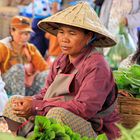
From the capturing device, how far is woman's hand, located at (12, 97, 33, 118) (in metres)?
2.92

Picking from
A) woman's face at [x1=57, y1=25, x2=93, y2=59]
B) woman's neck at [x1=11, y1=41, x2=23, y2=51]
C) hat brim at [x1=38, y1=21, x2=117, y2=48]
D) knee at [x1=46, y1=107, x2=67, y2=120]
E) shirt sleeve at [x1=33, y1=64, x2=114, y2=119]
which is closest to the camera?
knee at [x1=46, y1=107, x2=67, y2=120]

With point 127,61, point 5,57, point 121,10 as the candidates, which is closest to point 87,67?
point 127,61

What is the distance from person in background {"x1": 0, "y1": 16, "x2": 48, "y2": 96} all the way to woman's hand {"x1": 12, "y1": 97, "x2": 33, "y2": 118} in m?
2.16

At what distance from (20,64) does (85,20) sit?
221 cm

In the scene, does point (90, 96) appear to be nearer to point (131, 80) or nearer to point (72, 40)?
point (72, 40)

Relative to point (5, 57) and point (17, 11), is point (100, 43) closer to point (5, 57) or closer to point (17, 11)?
point (5, 57)

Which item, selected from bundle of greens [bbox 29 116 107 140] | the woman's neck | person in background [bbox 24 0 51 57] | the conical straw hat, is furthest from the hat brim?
person in background [bbox 24 0 51 57]

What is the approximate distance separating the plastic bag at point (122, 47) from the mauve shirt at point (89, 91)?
269 cm

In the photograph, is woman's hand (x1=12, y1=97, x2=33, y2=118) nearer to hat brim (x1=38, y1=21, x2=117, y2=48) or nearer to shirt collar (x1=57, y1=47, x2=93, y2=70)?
shirt collar (x1=57, y1=47, x2=93, y2=70)

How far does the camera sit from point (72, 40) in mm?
3041

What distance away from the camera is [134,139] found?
5.36 feet

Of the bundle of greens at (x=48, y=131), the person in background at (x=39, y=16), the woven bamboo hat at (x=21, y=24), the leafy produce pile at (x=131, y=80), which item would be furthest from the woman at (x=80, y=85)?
the person in background at (x=39, y=16)

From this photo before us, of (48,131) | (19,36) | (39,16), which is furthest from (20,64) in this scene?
(48,131)

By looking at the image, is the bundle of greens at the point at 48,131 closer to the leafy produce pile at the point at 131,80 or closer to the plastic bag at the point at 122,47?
the leafy produce pile at the point at 131,80
